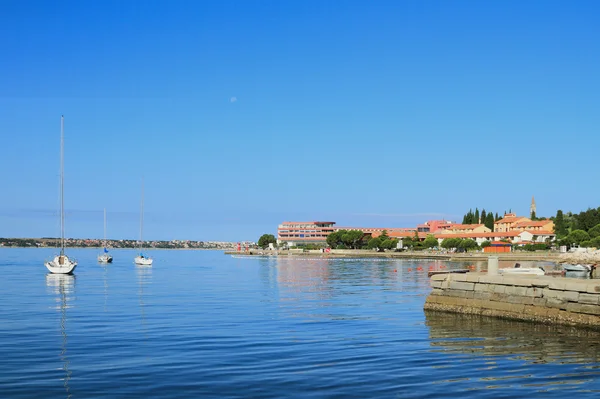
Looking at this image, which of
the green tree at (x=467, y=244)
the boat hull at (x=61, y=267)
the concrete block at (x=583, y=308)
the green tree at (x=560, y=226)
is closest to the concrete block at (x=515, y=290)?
the concrete block at (x=583, y=308)

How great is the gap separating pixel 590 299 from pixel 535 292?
7.90 feet

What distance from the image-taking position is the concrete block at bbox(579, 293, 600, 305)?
2075cm

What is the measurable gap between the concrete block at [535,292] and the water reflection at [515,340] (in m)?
1.05

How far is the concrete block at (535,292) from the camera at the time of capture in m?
23.0

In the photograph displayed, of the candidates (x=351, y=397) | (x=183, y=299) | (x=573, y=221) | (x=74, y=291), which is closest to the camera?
(x=351, y=397)

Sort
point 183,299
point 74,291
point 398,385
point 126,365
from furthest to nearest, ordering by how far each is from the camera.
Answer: point 74,291, point 183,299, point 126,365, point 398,385

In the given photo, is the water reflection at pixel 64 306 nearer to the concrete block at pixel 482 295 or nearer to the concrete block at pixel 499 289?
the concrete block at pixel 482 295

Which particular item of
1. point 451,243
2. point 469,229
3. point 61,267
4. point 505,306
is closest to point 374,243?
point 451,243

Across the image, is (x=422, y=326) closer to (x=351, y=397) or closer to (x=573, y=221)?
(x=351, y=397)

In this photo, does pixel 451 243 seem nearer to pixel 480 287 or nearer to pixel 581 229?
pixel 581 229

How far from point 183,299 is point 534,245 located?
120 m

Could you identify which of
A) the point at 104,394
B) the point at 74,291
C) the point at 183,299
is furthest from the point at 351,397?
the point at 74,291

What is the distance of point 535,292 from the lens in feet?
76.0

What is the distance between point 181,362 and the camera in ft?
55.4
